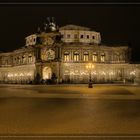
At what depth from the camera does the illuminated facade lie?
81.3 m

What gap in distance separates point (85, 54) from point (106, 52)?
22.1 ft

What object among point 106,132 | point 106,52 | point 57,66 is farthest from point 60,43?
point 106,132

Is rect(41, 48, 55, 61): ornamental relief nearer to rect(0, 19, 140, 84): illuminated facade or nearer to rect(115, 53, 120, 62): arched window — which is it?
rect(0, 19, 140, 84): illuminated facade

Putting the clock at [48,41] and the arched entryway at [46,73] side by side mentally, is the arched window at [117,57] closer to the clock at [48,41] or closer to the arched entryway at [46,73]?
the clock at [48,41]

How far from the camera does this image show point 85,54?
276 ft

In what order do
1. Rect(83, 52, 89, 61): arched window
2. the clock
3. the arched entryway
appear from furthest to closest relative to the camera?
1. Rect(83, 52, 89, 61): arched window
2. the arched entryway
3. the clock

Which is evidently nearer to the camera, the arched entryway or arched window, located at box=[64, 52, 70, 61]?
arched window, located at box=[64, 52, 70, 61]

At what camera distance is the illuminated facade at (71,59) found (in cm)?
8131

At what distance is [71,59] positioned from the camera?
82562 millimetres

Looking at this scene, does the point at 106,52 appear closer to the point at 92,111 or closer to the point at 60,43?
the point at 60,43

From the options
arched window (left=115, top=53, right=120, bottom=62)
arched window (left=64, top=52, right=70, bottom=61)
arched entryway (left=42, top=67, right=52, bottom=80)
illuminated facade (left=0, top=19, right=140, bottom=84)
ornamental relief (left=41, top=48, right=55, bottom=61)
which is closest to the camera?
illuminated facade (left=0, top=19, right=140, bottom=84)

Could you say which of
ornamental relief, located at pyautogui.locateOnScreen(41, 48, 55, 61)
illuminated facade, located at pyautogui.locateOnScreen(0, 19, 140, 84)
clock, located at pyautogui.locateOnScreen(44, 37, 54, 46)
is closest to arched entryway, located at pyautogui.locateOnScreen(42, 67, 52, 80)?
illuminated facade, located at pyautogui.locateOnScreen(0, 19, 140, 84)

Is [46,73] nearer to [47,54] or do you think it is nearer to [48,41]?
[47,54]

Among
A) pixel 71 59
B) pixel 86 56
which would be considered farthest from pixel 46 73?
pixel 86 56
